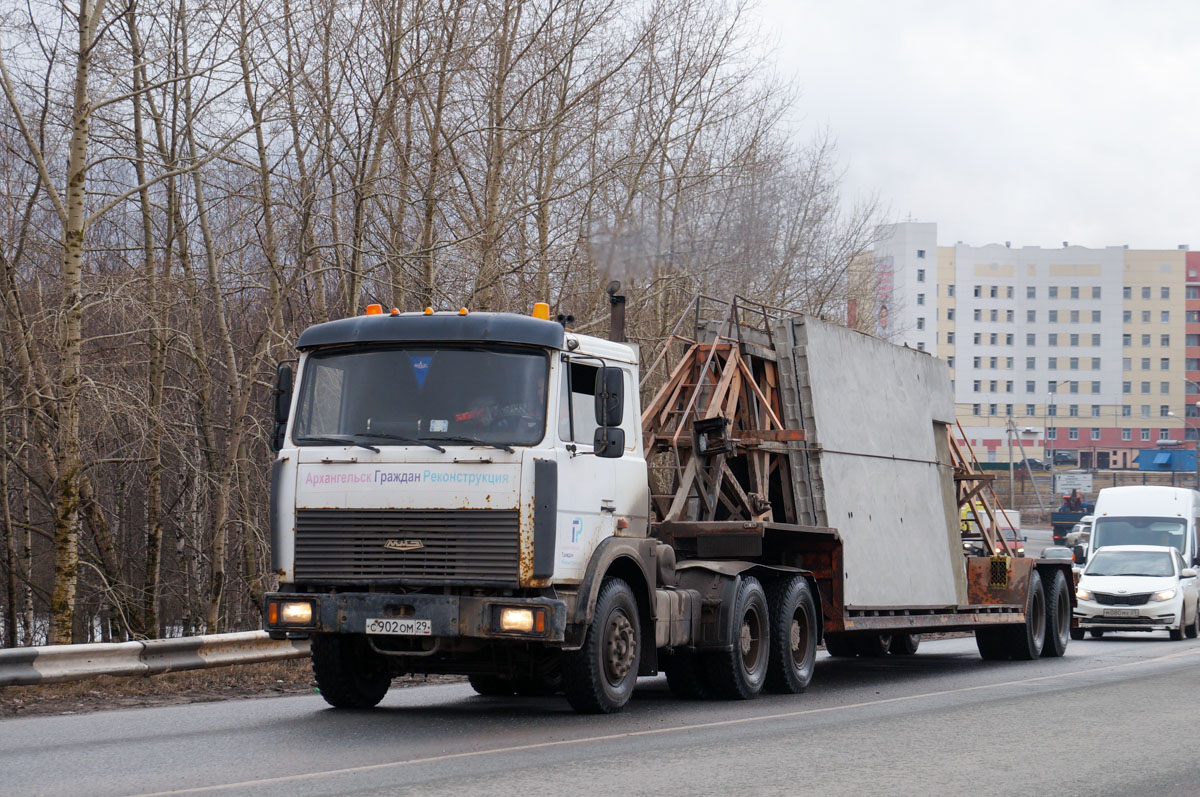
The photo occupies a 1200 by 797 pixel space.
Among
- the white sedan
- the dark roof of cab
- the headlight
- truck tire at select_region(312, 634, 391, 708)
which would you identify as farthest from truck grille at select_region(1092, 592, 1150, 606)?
the headlight

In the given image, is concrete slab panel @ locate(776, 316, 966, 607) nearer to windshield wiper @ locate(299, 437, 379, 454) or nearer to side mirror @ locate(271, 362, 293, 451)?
windshield wiper @ locate(299, 437, 379, 454)

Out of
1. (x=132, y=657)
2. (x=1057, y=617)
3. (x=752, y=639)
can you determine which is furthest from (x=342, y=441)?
(x=1057, y=617)

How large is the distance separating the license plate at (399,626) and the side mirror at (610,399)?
198cm

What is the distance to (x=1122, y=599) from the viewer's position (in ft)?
80.8

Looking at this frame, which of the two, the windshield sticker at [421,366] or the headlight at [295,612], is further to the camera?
the windshield sticker at [421,366]

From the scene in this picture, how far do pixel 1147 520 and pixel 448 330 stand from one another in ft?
77.5

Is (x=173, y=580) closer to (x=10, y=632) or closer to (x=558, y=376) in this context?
(x=10, y=632)

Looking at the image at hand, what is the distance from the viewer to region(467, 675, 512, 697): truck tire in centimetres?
1320

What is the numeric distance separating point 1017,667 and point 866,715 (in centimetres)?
693

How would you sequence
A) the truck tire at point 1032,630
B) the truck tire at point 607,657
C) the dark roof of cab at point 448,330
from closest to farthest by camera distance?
the dark roof of cab at point 448,330 → the truck tire at point 607,657 → the truck tire at point 1032,630

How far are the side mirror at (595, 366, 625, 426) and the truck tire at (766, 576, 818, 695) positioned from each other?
323cm

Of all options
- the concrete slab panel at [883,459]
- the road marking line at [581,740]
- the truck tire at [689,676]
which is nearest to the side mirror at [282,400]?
the road marking line at [581,740]

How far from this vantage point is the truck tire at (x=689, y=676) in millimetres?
12562

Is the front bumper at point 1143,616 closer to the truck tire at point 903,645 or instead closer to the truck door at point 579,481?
the truck tire at point 903,645
